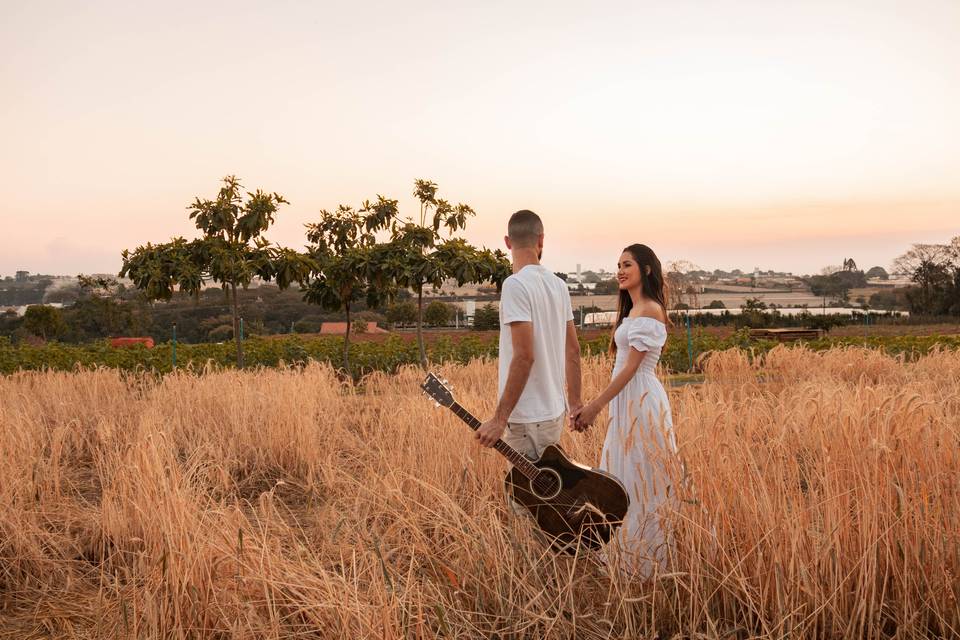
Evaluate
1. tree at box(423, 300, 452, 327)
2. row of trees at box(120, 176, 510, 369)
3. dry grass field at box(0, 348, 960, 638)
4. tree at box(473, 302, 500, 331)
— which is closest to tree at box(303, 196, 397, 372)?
row of trees at box(120, 176, 510, 369)

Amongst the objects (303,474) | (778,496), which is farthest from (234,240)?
(778,496)

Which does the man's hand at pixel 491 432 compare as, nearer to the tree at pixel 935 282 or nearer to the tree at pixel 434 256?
the tree at pixel 434 256

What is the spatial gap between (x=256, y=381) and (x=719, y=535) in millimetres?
7071

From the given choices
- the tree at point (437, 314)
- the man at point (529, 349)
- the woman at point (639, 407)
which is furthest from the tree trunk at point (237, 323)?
the tree at point (437, 314)

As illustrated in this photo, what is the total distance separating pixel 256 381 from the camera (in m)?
9.15

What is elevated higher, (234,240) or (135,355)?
(234,240)

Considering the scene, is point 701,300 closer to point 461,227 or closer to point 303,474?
point 461,227

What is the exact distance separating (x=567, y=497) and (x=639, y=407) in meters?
0.64

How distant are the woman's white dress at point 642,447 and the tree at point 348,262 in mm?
9986

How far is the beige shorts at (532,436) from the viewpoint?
3.47 meters

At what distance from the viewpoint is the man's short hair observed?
11.4ft

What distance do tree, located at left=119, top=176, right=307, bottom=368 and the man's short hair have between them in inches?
375

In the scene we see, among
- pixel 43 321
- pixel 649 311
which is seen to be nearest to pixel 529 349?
pixel 649 311

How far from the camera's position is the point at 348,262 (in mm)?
13867
